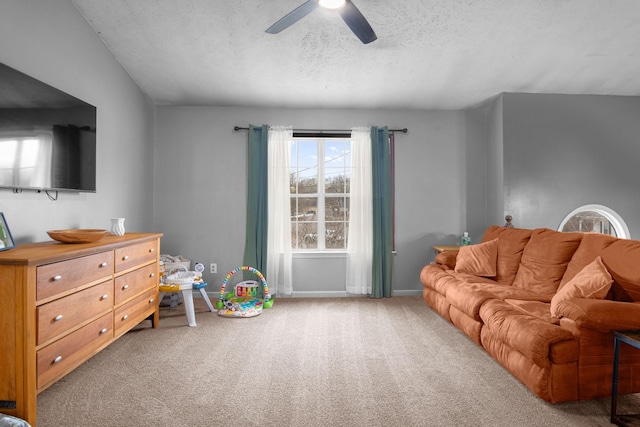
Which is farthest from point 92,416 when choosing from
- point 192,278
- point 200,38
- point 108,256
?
point 200,38

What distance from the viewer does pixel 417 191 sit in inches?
185

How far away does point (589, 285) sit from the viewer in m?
2.27

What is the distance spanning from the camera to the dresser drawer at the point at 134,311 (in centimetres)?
271

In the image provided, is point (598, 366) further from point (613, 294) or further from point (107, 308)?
point (107, 308)

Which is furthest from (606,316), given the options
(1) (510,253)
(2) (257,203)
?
(2) (257,203)

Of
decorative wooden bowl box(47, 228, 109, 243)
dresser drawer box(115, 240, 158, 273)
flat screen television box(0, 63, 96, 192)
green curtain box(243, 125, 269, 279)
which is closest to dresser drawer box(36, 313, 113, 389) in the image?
dresser drawer box(115, 240, 158, 273)

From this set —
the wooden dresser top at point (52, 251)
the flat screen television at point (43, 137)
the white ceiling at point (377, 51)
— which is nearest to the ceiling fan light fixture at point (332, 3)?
the white ceiling at point (377, 51)

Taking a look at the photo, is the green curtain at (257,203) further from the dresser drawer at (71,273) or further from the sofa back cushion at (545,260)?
the sofa back cushion at (545,260)

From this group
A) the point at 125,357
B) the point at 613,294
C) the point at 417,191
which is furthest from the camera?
→ the point at 417,191

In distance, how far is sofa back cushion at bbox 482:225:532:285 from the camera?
3.45 meters

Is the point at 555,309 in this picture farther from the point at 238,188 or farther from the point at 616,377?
the point at 238,188

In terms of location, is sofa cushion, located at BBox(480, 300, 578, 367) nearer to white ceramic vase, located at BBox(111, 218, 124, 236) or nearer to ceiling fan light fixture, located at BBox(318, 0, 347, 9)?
ceiling fan light fixture, located at BBox(318, 0, 347, 9)

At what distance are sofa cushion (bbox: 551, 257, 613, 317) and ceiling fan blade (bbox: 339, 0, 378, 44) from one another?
2.13 m

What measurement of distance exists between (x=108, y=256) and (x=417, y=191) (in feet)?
11.5
